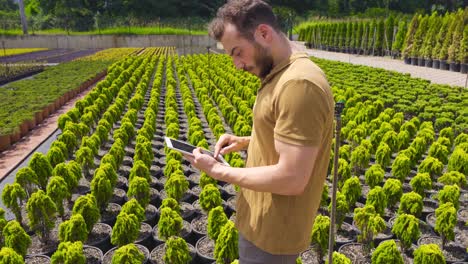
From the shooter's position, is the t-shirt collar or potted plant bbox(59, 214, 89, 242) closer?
the t-shirt collar

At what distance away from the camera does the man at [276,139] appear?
5.63ft

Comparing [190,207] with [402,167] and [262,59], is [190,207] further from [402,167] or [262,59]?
[262,59]

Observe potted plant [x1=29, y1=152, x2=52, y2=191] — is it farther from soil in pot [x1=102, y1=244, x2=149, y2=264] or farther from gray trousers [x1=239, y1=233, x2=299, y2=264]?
→ gray trousers [x1=239, y1=233, x2=299, y2=264]

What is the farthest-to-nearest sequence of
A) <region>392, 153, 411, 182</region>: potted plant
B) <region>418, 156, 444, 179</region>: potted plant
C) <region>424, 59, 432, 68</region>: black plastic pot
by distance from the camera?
<region>424, 59, 432, 68</region>: black plastic pot < <region>392, 153, 411, 182</region>: potted plant < <region>418, 156, 444, 179</region>: potted plant

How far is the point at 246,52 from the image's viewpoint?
196 centimetres

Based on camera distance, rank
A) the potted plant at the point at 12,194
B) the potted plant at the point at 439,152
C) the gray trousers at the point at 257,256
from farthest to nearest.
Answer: the potted plant at the point at 439,152 < the potted plant at the point at 12,194 < the gray trousers at the point at 257,256

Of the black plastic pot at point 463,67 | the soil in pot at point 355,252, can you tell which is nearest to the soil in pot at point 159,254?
the soil in pot at point 355,252

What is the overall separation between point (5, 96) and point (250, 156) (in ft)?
50.7

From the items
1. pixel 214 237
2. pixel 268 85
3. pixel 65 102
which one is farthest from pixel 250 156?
pixel 65 102

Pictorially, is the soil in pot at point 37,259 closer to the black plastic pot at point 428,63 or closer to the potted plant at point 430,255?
the potted plant at point 430,255

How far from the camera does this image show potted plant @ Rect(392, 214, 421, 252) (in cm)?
474

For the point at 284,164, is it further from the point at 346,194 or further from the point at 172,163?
the point at 172,163

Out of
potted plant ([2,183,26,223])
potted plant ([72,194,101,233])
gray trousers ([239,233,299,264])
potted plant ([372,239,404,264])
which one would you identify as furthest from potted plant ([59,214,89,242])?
potted plant ([372,239,404,264])

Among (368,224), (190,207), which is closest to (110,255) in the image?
(190,207)
